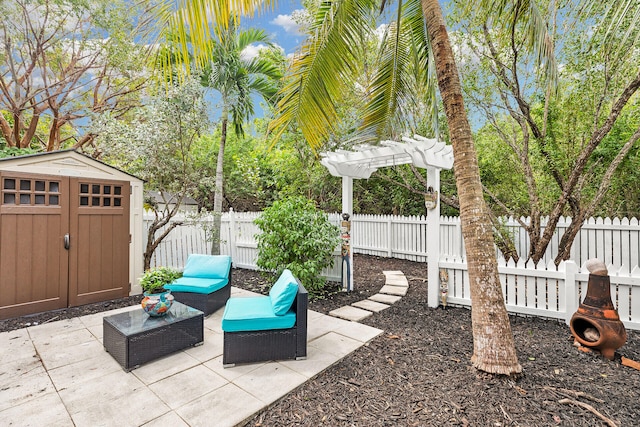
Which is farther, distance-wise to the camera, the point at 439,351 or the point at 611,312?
the point at 439,351

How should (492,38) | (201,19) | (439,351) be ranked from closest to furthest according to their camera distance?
(201,19), (439,351), (492,38)

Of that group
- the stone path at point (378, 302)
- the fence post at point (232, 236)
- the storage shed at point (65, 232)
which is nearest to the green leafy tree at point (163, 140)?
the storage shed at point (65, 232)

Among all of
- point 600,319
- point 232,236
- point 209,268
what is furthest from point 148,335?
point 232,236

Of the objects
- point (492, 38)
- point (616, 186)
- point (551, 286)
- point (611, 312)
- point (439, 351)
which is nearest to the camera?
point (611, 312)

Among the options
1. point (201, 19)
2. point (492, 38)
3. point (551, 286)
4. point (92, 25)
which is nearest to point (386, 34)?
point (492, 38)

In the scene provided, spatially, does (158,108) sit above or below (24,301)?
above

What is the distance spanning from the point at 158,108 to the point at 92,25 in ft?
20.5

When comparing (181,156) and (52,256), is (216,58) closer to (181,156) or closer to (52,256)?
(181,156)

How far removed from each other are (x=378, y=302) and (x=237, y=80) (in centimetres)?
624

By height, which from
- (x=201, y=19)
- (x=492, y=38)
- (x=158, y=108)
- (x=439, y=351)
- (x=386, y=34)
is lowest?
(x=439, y=351)

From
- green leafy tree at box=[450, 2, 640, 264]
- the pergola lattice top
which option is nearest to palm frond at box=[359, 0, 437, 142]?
the pergola lattice top

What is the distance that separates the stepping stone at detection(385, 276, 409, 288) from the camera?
581cm

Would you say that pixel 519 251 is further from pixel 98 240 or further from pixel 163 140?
pixel 98 240

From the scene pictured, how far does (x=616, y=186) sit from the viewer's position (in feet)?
21.9
